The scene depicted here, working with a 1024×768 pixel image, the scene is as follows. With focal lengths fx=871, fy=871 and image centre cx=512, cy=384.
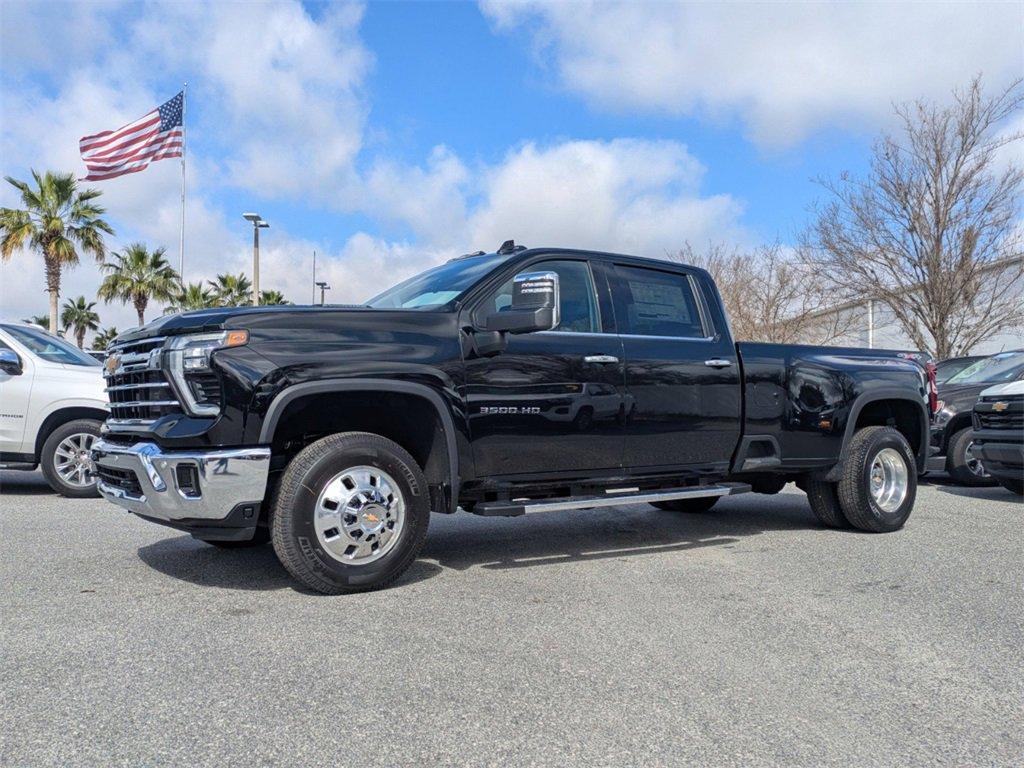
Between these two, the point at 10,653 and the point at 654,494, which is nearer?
the point at 10,653

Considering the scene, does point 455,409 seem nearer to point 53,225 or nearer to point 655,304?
point 655,304

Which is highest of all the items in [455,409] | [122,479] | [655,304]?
[655,304]

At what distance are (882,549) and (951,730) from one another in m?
3.34

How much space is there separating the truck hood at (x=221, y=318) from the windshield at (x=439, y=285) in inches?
24.4

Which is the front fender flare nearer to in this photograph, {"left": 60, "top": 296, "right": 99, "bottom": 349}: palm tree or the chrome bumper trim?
the chrome bumper trim

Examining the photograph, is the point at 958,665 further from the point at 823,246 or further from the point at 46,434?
the point at 823,246

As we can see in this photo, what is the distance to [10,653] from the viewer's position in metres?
3.60

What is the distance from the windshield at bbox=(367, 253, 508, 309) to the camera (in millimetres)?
5305

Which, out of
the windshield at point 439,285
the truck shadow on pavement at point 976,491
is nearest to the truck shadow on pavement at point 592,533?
the windshield at point 439,285

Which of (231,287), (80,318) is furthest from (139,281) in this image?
(80,318)

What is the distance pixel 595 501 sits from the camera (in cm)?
533

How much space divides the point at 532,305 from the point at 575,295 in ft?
2.75

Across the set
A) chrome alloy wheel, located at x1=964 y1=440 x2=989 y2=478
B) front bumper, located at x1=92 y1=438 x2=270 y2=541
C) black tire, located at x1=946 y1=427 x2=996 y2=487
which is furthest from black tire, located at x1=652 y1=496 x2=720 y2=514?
front bumper, located at x1=92 y1=438 x2=270 y2=541

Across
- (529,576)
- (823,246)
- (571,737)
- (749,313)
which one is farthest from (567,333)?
(749,313)
